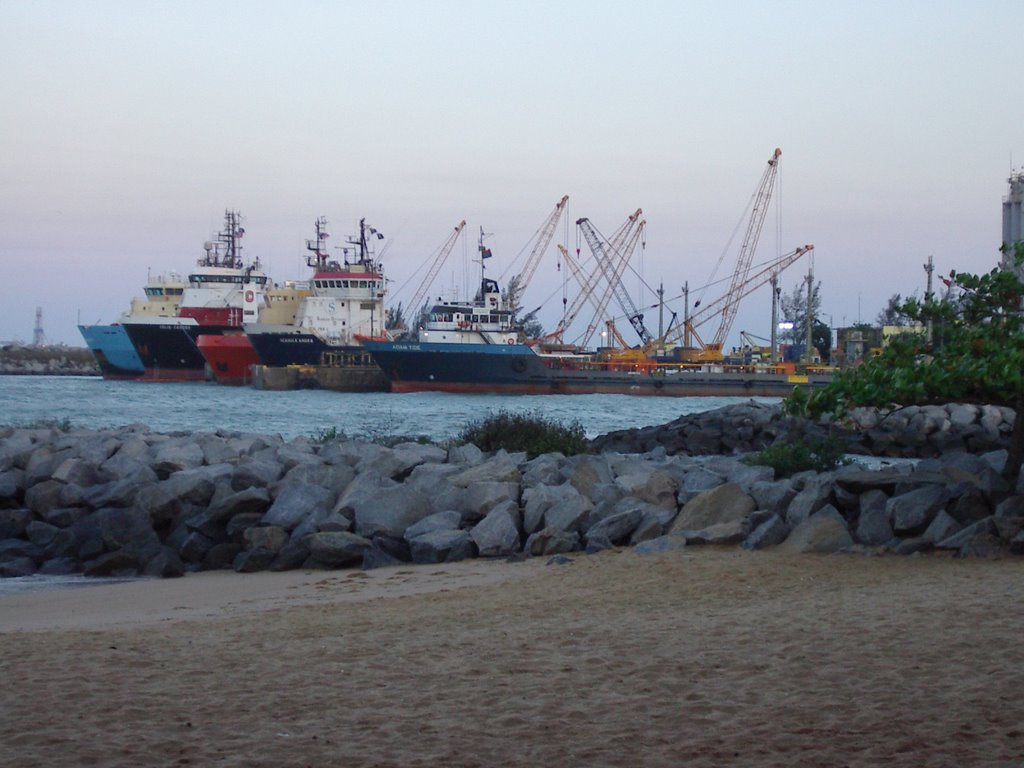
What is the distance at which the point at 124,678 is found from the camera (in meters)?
5.07

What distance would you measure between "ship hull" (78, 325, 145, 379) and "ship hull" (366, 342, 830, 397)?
76.2 ft

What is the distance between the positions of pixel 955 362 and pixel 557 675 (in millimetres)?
4925

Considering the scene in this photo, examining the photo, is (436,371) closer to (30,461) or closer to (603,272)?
(603,272)

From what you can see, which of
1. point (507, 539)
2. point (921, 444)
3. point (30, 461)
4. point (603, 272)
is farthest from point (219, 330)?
point (507, 539)

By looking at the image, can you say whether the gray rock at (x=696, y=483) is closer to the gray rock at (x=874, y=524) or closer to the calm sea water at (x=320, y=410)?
the gray rock at (x=874, y=524)

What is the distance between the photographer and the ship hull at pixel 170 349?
71500 mm

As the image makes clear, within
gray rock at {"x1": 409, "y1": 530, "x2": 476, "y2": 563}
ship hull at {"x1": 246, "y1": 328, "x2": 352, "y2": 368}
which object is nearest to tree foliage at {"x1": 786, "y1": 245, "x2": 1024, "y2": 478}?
gray rock at {"x1": 409, "y1": 530, "x2": 476, "y2": 563}

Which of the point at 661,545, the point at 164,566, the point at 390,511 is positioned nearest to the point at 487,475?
the point at 390,511

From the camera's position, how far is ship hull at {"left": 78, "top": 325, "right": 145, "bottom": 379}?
244 ft

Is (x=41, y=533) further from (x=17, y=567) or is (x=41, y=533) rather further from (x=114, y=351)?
(x=114, y=351)

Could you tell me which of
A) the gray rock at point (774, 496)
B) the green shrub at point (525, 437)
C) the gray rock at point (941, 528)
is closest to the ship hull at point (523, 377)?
the green shrub at point (525, 437)

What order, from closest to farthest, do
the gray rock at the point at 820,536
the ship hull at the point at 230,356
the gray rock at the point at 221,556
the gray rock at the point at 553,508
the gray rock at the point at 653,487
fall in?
1. the gray rock at the point at 820,536
2. the gray rock at the point at 553,508
3. the gray rock at the point at 221,556
4. the gray rock at the point at 653,487
5. the ship hull at the point at 230,356

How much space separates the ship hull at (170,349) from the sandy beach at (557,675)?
2590 inches

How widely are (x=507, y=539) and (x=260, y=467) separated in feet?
12.2
